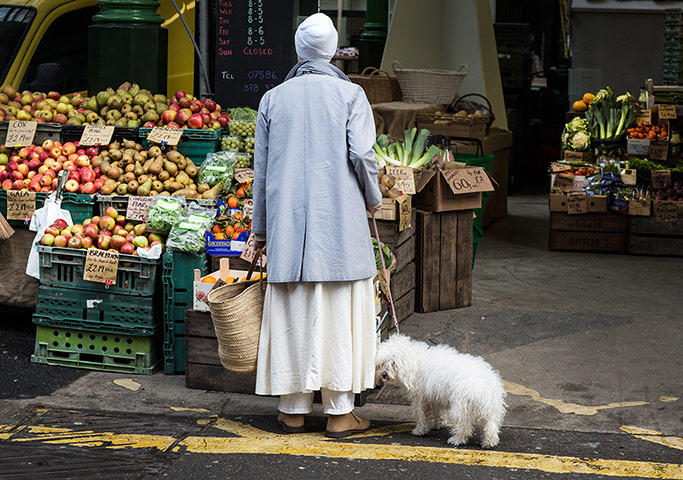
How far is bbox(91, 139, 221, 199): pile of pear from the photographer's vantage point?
20.6 feet

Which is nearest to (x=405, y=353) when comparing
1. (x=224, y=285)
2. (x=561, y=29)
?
(x=224, y=285)

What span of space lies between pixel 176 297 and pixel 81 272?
0.65m

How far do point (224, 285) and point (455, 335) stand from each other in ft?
7.67

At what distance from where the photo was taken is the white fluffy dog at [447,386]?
445 cm

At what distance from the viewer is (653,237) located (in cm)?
970

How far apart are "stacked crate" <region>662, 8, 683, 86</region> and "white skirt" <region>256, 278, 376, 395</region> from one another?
926cm

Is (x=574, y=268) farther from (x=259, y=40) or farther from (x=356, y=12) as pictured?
(x=356, y=12)

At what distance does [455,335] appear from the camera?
21.8ft

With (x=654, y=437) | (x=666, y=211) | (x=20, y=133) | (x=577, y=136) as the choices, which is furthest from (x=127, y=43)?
(x=666, y=211)

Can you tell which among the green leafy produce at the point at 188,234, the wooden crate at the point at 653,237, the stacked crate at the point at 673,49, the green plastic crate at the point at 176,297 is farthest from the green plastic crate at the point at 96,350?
the stacked crate at the point at 673,49

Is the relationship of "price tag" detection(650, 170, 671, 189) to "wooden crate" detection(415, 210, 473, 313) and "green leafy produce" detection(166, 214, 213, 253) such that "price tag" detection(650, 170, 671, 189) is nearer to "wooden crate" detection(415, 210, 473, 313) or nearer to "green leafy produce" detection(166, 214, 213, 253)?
"wooden crate" detection(415, 210, 473, 313)

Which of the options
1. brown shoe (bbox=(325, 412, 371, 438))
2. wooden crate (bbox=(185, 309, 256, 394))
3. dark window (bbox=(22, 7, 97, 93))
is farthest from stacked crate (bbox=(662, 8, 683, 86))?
brown shoe (bbox=(325, 412, 371, 438))

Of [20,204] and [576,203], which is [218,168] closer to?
[20,204]

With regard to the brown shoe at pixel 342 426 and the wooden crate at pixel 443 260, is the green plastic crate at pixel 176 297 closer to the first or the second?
the brown shoe at pixel 342 426
